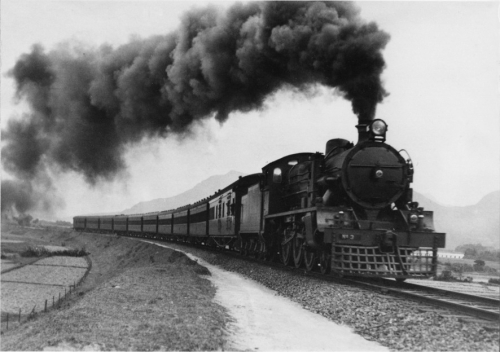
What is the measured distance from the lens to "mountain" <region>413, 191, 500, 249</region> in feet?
268

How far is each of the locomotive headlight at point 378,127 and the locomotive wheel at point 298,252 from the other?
3.30m

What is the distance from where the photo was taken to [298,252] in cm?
1291

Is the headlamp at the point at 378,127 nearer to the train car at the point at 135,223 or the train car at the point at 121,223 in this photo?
the train car at the point at 135,223

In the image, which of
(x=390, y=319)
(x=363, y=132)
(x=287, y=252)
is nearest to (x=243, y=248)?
(x=287, y=252)

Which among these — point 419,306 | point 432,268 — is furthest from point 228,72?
point 419,306

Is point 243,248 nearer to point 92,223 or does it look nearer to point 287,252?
point 287,252

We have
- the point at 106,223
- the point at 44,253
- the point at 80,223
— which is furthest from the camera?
the point at 80,223

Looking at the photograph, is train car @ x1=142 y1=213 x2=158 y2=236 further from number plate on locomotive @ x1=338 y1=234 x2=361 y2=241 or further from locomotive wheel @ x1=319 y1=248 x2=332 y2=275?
number plate on locomotive @ x1=338 y1=234 x2=361 y2=241

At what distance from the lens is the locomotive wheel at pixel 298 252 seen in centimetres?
1254

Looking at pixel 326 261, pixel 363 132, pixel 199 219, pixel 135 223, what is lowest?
pixel 135 223

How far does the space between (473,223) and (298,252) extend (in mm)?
89822

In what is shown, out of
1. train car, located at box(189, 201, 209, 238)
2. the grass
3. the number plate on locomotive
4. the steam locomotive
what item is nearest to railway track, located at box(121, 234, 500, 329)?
the steam locomotive

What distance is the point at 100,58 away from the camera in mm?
19531

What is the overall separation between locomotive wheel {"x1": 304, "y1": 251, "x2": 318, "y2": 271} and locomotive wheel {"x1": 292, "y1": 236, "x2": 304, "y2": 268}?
0.75 feet
